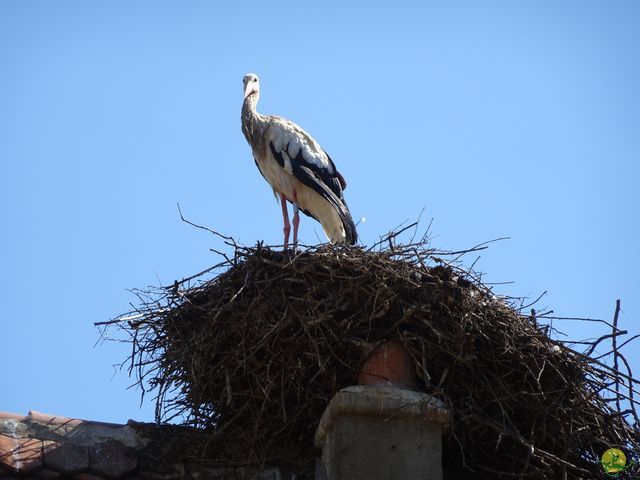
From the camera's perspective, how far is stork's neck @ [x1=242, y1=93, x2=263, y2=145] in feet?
26.7

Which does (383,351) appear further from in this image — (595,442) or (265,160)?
(265,160)

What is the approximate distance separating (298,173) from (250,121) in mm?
939

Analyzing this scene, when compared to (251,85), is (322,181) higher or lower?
lower

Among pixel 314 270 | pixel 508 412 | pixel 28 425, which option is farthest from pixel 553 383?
pixel 28 425

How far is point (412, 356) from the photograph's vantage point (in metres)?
Answer: 4.62

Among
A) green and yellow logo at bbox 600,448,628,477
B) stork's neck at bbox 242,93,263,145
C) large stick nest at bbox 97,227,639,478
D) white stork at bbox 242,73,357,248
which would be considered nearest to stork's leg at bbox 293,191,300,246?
white stork at bbox 242,73,357,248

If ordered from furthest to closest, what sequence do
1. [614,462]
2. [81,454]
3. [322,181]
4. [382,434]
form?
[322,181], [614,462], [81,454], [382,434]

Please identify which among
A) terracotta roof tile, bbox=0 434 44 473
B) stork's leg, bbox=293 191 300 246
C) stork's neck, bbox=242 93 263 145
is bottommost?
terracotta roof tile, bbox=0 434 44 473

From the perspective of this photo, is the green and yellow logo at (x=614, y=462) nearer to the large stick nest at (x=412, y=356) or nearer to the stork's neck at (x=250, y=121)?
the large stick nest at (x=412, y=356)

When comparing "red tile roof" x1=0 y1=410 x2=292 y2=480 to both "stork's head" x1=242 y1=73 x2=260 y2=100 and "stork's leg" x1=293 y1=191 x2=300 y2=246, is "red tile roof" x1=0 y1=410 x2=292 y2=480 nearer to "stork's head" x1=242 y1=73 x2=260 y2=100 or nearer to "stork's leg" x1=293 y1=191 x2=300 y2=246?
→ "stork's leg" x1=293 y1=191 x2=300 y2=246

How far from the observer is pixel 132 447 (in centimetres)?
452

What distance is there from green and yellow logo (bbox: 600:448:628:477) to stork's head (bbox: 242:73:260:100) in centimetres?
495

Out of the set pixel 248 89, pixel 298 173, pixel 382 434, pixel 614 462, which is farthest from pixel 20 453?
pixel 248 89

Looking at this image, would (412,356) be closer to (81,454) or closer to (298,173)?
(81,454)
